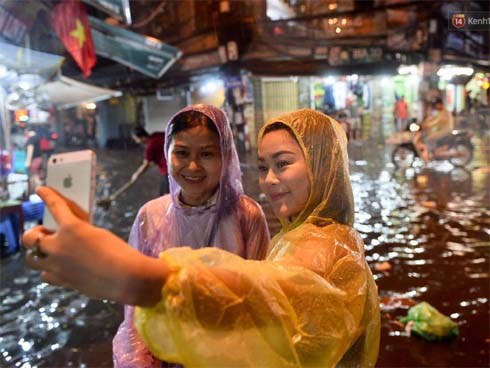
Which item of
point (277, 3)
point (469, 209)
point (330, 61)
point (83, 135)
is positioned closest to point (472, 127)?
point (330, 61)

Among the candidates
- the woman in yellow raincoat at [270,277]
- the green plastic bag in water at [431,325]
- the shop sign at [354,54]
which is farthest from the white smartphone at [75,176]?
the shop sign at [354,54]

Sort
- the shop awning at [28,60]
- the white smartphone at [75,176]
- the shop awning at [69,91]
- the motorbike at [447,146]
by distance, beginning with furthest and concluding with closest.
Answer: the motorbike at [447,146] < the shop awning at [69,91] < the shop awning at [28,60] < the white smartphone at [75,176]

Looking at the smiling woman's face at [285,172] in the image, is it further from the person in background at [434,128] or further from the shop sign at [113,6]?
the person in background at [434,128]

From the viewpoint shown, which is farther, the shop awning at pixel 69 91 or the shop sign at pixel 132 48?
the shop sign at pixel 132 48

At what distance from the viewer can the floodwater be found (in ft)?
10.3

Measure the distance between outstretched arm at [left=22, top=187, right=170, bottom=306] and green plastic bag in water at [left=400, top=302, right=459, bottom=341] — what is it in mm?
2930

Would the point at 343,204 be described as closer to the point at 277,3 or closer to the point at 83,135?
the point at 277,3

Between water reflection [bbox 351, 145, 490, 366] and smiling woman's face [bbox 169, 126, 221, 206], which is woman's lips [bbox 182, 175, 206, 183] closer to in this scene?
smiling woman's face [bbox 169, 126, 221, 206]

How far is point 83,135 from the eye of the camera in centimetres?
2331

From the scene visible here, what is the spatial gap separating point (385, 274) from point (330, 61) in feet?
34.2

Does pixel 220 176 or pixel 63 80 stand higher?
pixel 63 80

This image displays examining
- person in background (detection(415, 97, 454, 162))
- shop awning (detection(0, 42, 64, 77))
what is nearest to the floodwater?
shop awning (detection(0, 42, 64, 77))

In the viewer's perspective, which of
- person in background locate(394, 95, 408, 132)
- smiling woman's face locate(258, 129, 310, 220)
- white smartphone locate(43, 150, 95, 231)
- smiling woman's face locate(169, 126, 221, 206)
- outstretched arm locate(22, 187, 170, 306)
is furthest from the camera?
person in background locate(394, 95, 408, 132)

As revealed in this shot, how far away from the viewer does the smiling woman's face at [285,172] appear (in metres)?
1.17
